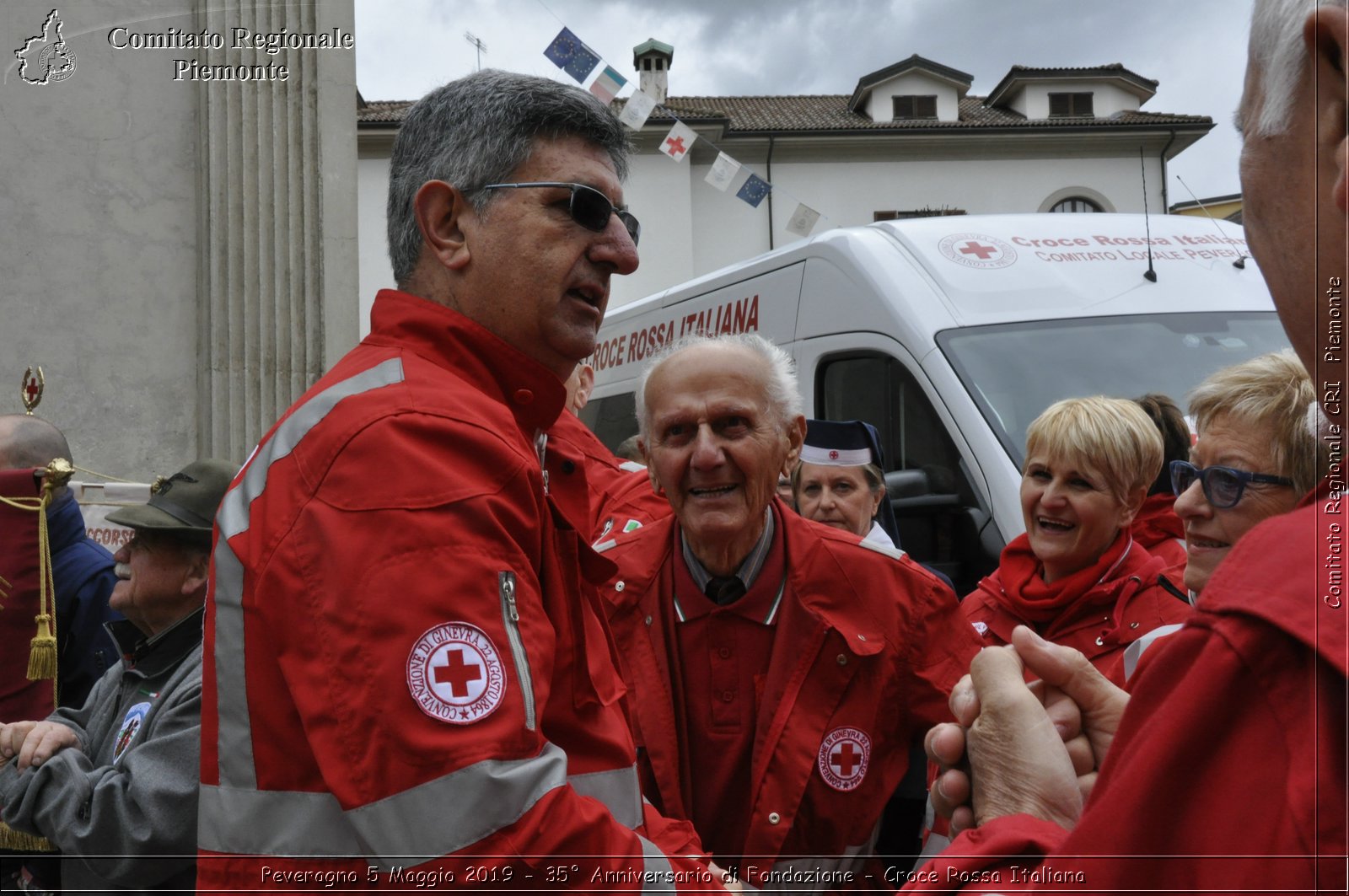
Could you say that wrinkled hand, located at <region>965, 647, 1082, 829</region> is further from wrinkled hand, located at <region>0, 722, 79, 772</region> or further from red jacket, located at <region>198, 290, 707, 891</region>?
wrinkled hand, located at <region>0, 722, 79, 772</region>

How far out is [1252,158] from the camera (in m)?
0.98

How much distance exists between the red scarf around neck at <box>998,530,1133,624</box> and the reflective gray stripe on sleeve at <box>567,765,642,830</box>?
1.70 m

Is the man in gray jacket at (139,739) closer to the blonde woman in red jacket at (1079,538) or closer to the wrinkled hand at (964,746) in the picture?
the wrinkled hand at (964,746)

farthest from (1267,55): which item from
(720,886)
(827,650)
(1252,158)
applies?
(827,650)

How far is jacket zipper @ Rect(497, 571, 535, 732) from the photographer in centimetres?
139

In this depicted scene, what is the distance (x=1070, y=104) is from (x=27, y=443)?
33.8 meters

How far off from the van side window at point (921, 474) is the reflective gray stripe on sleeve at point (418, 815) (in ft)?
12.2

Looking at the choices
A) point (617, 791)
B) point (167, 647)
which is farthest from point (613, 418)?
point (617, 791)

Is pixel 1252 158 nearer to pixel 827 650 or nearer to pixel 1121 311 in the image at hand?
pixel 827 650

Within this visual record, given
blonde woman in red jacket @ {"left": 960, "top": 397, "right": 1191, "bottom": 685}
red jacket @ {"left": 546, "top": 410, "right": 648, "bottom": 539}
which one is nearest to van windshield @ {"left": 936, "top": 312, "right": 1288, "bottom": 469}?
red jacket @ {"left": 546, "top": 410, "right": 648, "bottom": 539}

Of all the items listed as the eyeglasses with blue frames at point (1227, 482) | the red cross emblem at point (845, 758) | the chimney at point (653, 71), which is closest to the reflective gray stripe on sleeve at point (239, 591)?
the red cross emblem at point (845, 758)

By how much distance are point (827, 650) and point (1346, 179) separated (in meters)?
1.86

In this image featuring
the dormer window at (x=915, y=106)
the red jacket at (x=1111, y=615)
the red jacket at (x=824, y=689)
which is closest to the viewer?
the red jacket at (x=824, y=689)

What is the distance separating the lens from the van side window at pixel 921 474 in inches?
200
